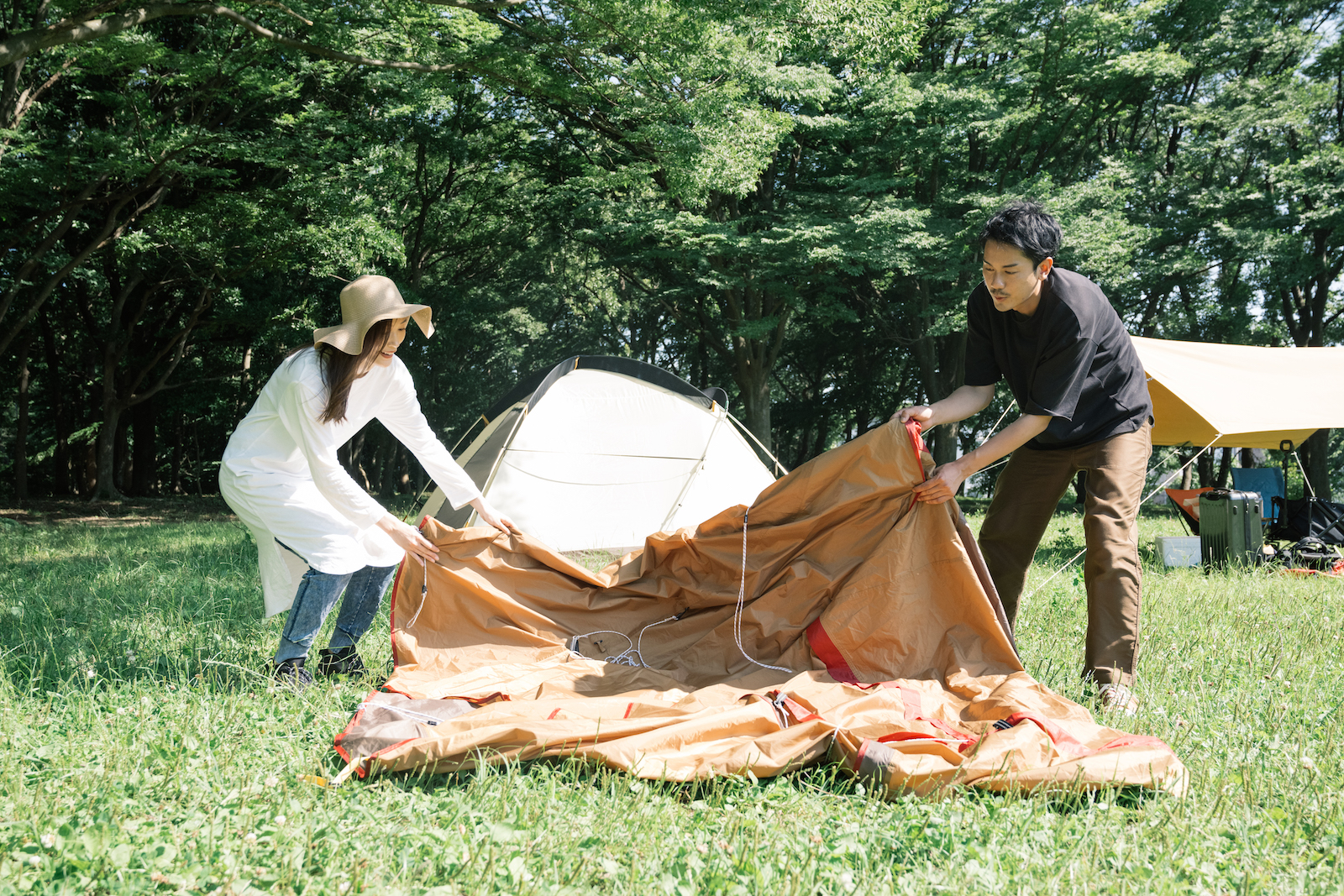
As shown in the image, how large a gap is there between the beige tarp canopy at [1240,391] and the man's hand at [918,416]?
3.54 metres

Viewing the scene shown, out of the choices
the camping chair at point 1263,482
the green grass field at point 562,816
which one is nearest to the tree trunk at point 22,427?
the green grass field at point 562,816

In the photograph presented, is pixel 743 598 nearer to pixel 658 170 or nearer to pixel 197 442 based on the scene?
pixel 658 170

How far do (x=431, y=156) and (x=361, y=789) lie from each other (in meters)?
13.5

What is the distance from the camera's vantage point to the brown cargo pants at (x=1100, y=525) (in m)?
2.70

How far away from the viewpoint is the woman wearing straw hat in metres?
2.70

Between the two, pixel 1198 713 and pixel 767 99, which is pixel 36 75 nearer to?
pixel 767 99

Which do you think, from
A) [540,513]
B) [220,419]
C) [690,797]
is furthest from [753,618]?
[220,419]

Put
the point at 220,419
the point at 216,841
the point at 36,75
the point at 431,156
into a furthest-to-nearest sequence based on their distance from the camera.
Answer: the point at 220,419 < the point at 431,156 < the point at 36,75 < the point at 216,841

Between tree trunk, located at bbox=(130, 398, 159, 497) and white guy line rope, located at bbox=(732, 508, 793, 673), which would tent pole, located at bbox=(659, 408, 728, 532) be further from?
tree trunk, located at bbox=(130, 398, 159, 497)

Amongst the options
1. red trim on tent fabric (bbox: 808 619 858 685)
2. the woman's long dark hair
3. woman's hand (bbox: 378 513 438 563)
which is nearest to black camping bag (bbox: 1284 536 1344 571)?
red trim on tent fabric (bbox: 808 619 858 685)

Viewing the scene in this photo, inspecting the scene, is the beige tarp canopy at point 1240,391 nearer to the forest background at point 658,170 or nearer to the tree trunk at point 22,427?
the forest background at point 658,170

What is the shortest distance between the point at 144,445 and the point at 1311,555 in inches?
650

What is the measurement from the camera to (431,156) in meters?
13.8

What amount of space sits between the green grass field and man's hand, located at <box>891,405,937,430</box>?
0.95 m
